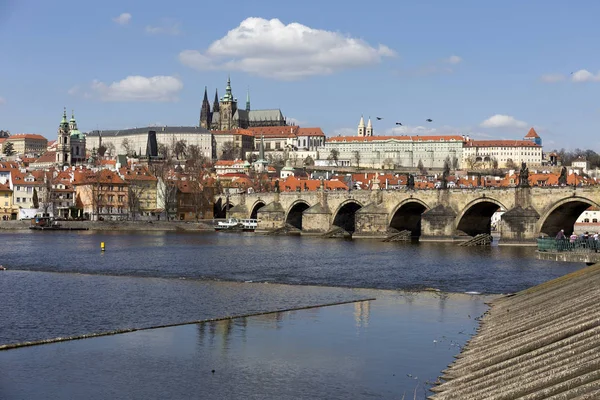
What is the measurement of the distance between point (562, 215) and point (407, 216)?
1624cm

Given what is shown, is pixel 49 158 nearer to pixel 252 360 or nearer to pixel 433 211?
pixel 433 211

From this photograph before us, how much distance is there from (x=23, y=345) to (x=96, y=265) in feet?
75.4

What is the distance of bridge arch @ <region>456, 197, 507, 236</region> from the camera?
62906mm

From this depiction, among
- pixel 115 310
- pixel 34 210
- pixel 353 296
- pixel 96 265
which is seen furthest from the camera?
pixel 34 210

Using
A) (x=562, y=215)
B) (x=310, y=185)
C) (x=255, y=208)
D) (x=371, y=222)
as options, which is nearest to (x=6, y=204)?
(x=255, y=208)

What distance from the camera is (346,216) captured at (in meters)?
79.0

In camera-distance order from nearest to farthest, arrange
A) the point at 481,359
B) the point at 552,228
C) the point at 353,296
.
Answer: the point at 481,359 < the point at 353,296 < the point at 552,228

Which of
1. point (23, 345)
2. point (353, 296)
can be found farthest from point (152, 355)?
point (353, 296)

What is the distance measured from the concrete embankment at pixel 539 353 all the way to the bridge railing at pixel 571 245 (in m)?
15.4

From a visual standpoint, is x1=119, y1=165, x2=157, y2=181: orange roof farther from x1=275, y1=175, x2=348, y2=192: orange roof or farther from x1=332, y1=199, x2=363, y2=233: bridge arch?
x1=332, y1=199, x2=363, y2=233: bridge arch

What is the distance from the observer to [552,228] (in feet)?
190

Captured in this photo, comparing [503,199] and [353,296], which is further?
[503,199]

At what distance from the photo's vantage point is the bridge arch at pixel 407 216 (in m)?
70.1

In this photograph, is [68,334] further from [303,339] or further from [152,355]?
[303,339]
